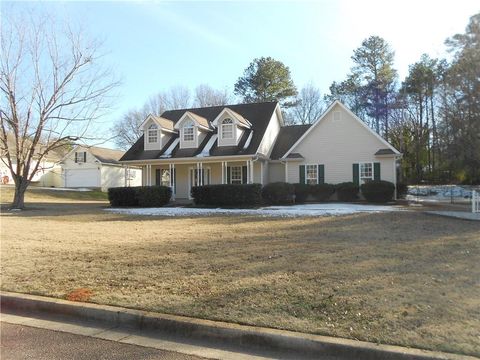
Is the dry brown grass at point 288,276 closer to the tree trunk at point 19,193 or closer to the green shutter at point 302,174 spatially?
the tree trunk at point 19,193

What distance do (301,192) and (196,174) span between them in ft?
25.0

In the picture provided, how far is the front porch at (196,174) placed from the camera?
27406 millimetres

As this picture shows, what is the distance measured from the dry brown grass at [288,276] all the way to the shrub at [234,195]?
10467 mm

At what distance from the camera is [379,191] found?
2292 cm

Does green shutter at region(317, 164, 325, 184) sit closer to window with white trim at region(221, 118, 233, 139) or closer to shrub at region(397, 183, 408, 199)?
shrub at region(397, 183, 408, 199)

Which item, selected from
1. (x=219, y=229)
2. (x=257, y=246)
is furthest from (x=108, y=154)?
(x=257, y=246)

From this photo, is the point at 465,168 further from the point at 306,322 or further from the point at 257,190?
the point at 306,322

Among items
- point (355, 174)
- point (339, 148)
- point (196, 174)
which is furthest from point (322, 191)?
point (196, 174)

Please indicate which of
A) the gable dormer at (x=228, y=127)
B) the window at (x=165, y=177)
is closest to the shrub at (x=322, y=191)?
the gable dormer at (x=228, y=127)

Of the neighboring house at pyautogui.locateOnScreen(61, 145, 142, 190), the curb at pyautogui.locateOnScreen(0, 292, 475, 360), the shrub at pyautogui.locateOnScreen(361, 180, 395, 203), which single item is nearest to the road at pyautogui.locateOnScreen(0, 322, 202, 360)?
the curb at pyautogui.locateOnScreen(0, 292, 475, 360)

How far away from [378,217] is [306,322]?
37.9 ft

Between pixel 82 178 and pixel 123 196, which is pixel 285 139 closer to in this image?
pixel 123 196

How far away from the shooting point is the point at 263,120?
29.0 m

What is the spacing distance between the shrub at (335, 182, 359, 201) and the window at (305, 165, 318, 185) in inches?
68.7
